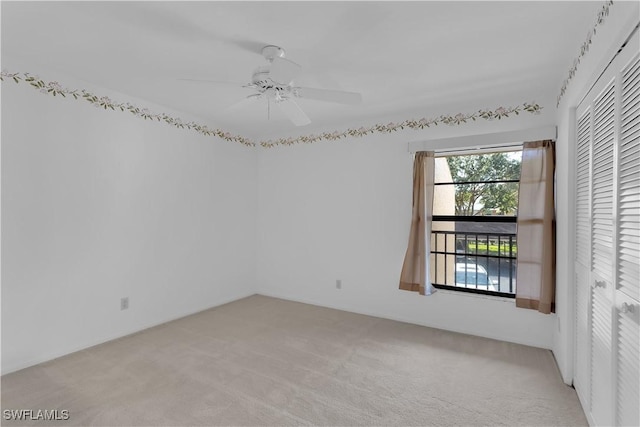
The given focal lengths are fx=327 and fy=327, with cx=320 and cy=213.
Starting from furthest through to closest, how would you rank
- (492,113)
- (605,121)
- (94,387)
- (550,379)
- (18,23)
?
(492,113), (550,379), (94,387), (18,23), (605,121)

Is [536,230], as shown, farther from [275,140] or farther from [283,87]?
[275,140]

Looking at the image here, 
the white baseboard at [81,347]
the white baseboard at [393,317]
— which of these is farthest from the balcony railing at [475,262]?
the white baseboard at [81,347]

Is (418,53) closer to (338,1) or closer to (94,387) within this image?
(338,1)

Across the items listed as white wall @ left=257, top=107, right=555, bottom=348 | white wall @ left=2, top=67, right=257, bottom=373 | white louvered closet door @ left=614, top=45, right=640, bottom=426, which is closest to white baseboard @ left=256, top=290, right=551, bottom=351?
white wall @ left=257, top=107, right=555, bottom=348

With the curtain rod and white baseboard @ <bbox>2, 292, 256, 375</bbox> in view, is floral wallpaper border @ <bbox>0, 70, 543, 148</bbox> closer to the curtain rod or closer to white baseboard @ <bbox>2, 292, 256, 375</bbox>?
the curtain rod

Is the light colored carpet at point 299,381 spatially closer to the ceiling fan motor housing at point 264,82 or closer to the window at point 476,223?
the window at point 476,223

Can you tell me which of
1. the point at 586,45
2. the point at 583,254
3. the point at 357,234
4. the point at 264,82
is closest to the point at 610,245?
the point at 583,254

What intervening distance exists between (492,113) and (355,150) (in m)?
1.45

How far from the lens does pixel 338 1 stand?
1.66 meters

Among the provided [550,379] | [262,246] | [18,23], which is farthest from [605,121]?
[262,246]

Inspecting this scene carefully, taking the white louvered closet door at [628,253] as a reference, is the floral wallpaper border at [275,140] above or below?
above

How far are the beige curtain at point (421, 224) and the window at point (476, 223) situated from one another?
28 centimetres

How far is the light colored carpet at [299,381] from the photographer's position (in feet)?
6.33

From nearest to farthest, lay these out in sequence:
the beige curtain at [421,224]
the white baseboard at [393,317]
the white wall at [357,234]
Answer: the white baseboard at [393,317]
the white wall at [357,234]
the beige curtain at [421,224]
